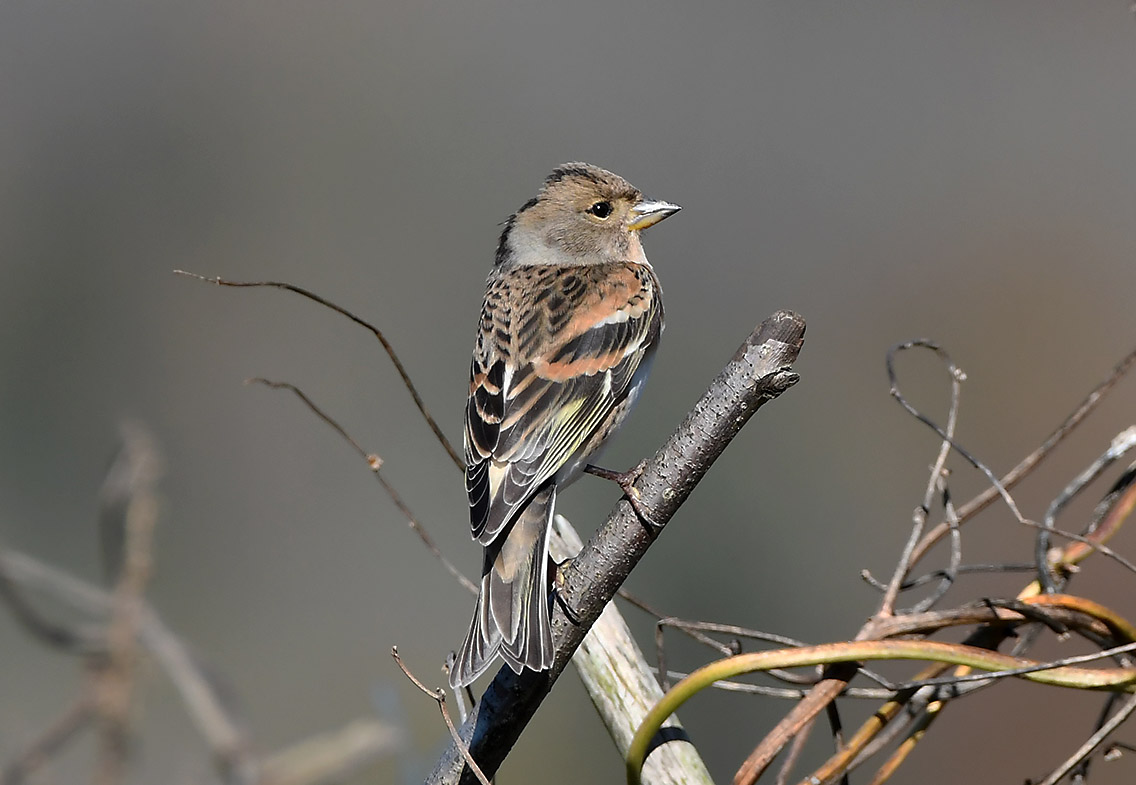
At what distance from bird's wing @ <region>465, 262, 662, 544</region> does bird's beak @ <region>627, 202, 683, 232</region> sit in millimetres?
429

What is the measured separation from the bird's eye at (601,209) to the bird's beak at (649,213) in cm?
8

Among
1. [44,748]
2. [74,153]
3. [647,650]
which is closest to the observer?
[44,748]

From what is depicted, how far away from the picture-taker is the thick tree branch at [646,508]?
5.47 ft

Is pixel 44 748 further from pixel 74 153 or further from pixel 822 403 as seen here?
pixel 74 153

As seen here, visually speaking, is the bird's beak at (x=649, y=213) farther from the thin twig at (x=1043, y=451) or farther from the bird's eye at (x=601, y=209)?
the thin twig at (x=1043, y=451)

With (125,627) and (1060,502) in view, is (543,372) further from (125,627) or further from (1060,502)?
(125,627)

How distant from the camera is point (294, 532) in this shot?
592 centimetres

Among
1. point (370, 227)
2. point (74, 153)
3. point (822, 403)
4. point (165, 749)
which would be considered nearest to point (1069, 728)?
point (822, 403)

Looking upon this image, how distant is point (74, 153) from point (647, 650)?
506 centimetres

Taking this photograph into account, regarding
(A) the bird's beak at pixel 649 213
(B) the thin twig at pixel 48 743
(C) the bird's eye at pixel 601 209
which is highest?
(A) the bird's beak at pixel 649 213

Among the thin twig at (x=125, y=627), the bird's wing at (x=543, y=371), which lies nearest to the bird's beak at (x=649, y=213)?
the bird's wing at (x=543, y=371)

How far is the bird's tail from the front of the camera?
1784 millimetres

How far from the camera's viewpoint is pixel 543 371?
9.58ft

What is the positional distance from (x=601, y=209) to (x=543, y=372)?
1.12 meters
